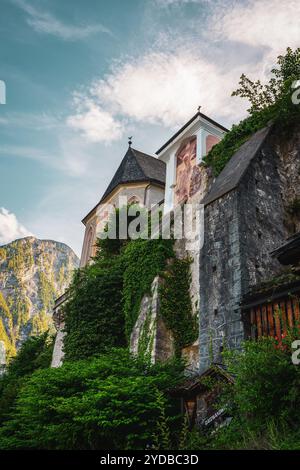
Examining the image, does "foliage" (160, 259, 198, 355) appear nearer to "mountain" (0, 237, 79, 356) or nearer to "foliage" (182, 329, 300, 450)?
"foliage" (182, 329, 300, 450)

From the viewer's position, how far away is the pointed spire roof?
2702cm

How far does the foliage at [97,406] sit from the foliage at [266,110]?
306 inches

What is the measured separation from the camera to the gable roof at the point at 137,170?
2698cm

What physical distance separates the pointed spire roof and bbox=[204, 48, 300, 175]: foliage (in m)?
12.4

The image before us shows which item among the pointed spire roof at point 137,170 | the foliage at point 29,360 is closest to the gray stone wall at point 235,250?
the foliage at point 29,360

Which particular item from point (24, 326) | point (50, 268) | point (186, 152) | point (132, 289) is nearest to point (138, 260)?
point (132, 289)

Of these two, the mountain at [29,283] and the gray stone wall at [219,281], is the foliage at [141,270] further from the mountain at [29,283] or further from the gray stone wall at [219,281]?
the mountain at [29,283]

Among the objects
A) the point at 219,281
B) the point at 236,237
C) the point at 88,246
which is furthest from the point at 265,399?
the point at 88,246

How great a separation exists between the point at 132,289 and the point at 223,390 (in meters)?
7.60

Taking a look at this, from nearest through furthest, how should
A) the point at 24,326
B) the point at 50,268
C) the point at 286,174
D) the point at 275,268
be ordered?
the point at 275,268 < the point at 286,174 < the point at 24,326 < the point at 50,268

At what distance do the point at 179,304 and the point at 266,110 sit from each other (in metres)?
7.21

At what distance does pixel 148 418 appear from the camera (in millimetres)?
7594
